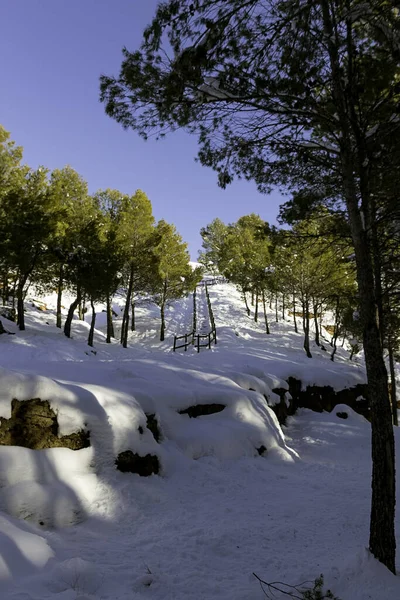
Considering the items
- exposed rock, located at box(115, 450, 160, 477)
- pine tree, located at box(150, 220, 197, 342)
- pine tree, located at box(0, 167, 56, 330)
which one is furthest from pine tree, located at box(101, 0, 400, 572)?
Answer: pine tree, located at box(150, 220, 197, 342)

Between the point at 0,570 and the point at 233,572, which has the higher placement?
the point at 0,570

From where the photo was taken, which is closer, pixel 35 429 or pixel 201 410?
pixel 35 429

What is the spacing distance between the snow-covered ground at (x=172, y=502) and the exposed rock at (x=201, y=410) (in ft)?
0.45

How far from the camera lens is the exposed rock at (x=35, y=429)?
189 inches

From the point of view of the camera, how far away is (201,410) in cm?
818

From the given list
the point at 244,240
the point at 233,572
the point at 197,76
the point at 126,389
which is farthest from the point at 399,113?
the point at 244,240

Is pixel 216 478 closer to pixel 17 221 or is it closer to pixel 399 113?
pixel 399 113

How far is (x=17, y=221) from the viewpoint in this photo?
17.7 metres

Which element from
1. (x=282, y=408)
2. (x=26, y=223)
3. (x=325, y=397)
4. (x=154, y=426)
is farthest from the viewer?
(x=26, y=223)

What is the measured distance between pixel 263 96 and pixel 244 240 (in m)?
32.9

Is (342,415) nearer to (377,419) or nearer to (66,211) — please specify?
(377,419)

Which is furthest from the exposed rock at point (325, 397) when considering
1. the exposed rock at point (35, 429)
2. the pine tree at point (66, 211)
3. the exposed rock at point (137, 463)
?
the pine tree at point (66, 211)

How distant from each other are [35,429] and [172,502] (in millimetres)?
2463

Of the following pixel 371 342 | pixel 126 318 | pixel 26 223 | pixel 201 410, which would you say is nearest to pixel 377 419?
pixel 371 342
